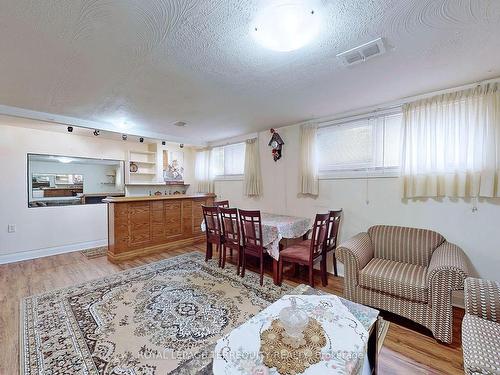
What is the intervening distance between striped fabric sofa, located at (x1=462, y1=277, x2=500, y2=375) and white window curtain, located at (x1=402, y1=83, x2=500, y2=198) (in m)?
1.16

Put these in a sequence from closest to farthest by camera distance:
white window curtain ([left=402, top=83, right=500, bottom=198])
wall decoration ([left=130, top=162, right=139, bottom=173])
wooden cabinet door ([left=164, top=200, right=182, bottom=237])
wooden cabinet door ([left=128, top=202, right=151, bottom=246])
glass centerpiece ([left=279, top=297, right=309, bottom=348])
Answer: glass centerpiece ([left=279, top=297, right=309, bottom=348]), white window curtain ([left=402, top=83, right=500, bottom=198]), wooden cabinet door ([left=128, top=202, right=151, bottom=246]), wooden cabinet door ([left=164, top=200, right=182, bottom=237]), wall decoration ([left=130, top=162, right=139, bottom=173])

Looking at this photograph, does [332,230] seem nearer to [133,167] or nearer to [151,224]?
[151,224]

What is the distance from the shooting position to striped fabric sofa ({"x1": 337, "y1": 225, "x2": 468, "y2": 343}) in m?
1.79

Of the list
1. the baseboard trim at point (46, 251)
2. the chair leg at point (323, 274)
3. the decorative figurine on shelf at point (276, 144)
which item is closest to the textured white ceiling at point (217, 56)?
the decorative figurine on shelf at point (276, 144)

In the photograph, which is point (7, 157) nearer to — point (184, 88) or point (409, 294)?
point (184, 88)

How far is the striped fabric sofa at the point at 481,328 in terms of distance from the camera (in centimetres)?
111

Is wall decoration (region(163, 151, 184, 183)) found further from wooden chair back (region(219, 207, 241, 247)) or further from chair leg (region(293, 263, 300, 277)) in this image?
chair leg (region(293, 263, 300, 277))

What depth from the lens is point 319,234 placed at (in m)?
2.72

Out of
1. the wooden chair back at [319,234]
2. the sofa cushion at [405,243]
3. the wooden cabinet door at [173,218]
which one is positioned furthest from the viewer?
the wooden cabinet door at [173,218]

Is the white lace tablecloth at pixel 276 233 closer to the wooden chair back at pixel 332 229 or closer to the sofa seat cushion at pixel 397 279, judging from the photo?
the wooden chair back at pixel 332 229

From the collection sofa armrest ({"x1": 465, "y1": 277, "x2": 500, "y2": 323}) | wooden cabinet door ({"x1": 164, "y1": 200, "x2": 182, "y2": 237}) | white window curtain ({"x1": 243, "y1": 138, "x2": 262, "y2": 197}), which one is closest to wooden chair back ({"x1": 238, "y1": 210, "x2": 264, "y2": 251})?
white window curtain ({"x1": 243, "y1": 138, "x2": 262, "y2": 197})

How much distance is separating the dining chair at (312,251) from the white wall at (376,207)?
61cm

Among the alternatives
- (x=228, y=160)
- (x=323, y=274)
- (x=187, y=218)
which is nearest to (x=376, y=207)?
(x=323, y=274)

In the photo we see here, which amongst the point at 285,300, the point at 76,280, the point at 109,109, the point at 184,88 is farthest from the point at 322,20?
the point at 76,280
